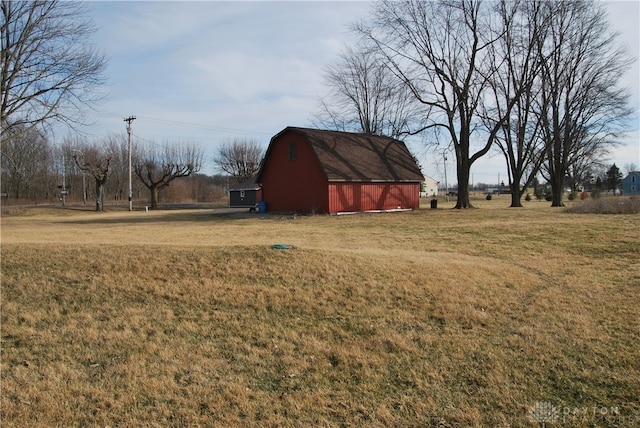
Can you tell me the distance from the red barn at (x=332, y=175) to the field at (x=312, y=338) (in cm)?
1632

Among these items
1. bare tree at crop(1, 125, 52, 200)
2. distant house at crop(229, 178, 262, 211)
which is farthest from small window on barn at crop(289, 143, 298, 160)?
bare tree at crop(1, 125, 52, 200)

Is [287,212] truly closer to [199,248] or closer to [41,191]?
[199,248]

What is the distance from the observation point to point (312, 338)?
607cm

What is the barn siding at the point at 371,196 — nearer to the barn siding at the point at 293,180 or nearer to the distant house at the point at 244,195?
the barn siding at the point at 293,180

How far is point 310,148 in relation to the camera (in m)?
27.4

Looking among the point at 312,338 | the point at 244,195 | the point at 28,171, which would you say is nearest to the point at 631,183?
the point at 244,195

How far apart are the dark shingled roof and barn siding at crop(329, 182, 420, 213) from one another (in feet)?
1.79

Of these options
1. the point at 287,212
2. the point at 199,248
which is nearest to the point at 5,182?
the point at 287,212

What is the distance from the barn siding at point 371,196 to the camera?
26.7m

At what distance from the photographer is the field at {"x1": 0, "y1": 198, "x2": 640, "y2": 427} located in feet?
14.1

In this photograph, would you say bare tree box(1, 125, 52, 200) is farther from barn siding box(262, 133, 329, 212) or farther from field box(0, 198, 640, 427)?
field box(0, 198, 640, 427)

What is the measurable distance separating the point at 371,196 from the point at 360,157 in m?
3.08

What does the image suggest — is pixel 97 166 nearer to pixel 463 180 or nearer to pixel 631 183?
pixel 463 180

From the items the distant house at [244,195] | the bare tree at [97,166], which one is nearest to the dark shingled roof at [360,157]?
the distant house at [244,195]
